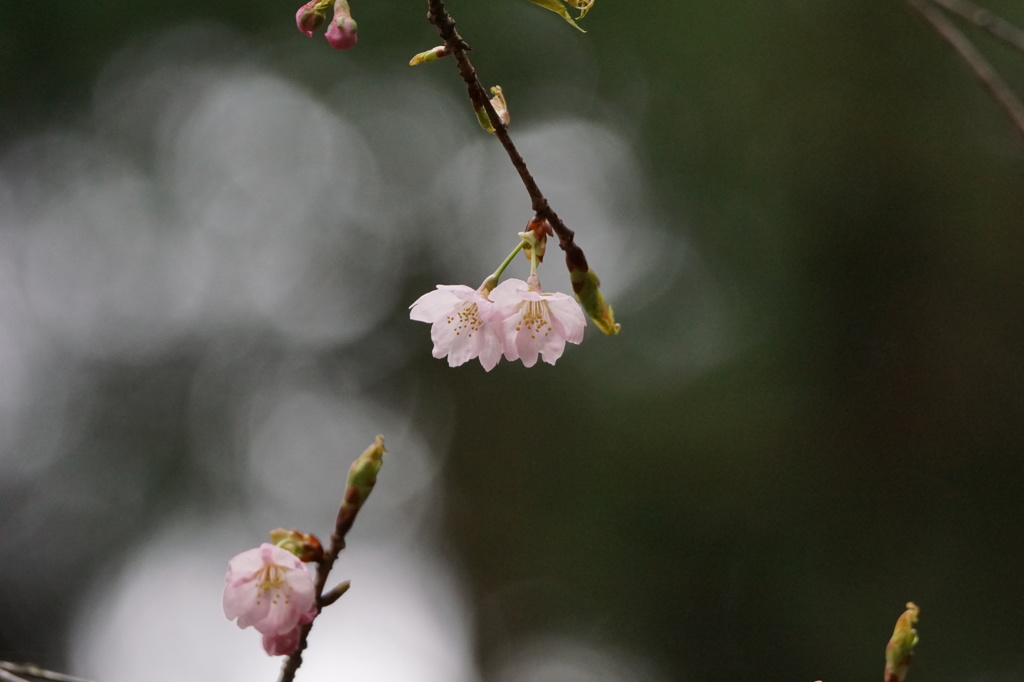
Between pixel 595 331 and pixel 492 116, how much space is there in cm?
407

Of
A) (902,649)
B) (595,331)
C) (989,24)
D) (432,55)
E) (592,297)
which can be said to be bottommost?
(902,649)

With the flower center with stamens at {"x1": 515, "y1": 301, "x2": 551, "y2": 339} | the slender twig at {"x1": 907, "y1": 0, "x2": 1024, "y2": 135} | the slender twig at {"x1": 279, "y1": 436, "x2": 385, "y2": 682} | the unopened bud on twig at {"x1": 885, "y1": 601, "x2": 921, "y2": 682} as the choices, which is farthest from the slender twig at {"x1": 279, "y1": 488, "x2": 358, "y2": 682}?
the slender twig at {"x1": 907, "y1": 0, "x2": 1024, "y2": 135}

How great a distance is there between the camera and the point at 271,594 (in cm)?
83

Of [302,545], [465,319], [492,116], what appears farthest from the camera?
[465,319]

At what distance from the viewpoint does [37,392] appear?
4984 mm

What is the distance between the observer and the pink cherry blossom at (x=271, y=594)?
30.4 inches

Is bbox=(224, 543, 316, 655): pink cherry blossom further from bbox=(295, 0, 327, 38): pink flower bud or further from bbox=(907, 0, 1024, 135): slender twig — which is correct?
bbox=(907, 0, 1024, 135): slender twig

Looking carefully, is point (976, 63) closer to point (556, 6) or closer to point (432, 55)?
point (556, 6)

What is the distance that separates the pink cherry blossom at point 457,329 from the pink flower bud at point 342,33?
0.33 meters

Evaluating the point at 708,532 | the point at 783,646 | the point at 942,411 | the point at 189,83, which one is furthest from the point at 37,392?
the point at 942,411

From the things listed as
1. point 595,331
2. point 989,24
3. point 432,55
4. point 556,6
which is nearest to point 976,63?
point 989,24

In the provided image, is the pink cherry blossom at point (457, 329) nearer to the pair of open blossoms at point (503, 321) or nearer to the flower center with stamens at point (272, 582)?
the pair of open blossoms at point (503, 321)

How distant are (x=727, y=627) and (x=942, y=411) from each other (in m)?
1.46

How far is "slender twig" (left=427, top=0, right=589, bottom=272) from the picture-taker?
0.59 meters
